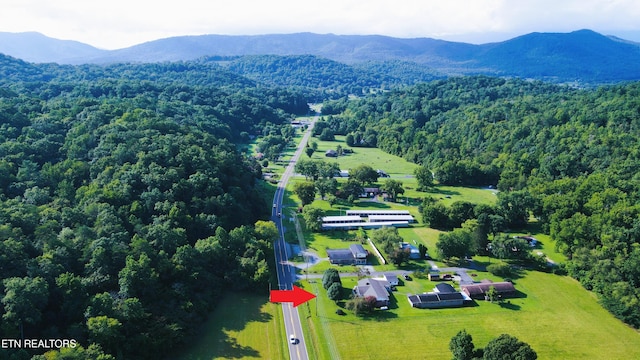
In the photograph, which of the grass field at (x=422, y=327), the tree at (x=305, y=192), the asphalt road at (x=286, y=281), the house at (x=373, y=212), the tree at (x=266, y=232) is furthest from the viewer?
the tree at (x=305, y=192)

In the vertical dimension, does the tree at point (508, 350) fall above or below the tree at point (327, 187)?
below

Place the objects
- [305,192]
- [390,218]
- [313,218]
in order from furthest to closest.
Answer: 1. [305,192]
2. [390,218]
3. [313,218]

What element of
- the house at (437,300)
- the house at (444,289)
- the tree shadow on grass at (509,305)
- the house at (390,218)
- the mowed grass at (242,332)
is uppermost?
the house at (390,218)

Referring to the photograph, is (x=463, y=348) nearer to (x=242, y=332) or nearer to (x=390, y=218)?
(x=242, y=332)

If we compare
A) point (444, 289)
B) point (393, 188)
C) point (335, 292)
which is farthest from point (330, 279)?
point (393, 188)

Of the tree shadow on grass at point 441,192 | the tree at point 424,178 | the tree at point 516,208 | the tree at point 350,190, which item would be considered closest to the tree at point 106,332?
the tree at point 350,190

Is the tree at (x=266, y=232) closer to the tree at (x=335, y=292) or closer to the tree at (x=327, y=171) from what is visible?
the tree at (x=335, y=292)

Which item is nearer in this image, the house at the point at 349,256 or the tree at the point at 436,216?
the house at the point at 349,256
